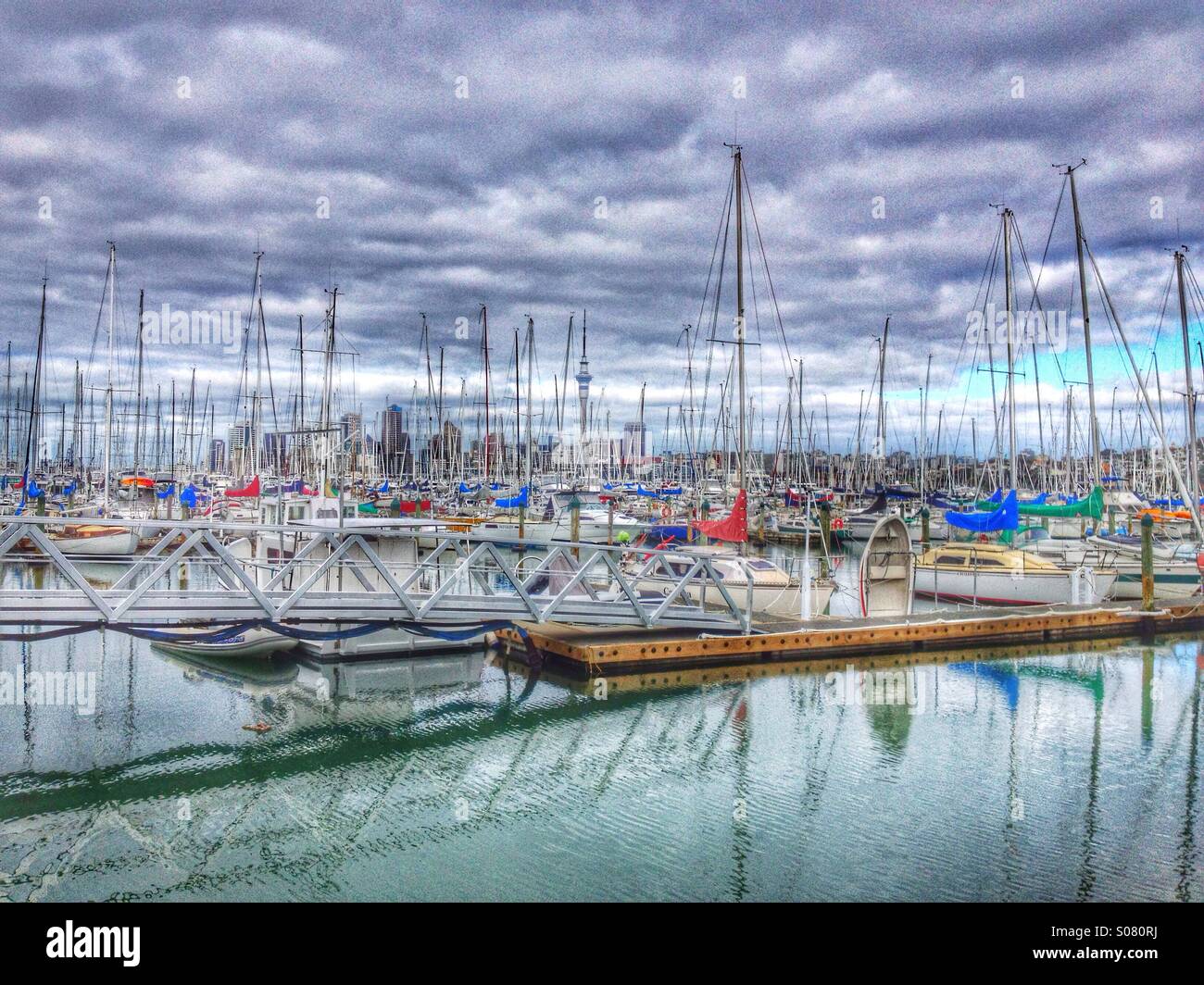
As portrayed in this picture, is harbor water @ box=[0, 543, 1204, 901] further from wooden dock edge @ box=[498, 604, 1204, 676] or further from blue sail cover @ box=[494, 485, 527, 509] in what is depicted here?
blue sail cover @ box=[494, 485, 527, 509]

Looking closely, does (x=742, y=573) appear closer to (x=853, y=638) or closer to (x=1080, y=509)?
(x=853, y=638)

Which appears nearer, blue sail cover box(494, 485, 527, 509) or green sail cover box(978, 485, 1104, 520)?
green sail cover box(978, 485, 1104, 520)

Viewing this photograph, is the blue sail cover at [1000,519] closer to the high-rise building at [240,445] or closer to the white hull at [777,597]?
the white hull at [777,597]

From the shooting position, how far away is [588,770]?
1533 centimetres

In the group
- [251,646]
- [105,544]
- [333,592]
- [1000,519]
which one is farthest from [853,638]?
Result: [105,544]

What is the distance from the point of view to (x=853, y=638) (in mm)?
23609

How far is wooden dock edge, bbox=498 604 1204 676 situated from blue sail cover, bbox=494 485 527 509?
2726cm

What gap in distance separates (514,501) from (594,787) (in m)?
43.3

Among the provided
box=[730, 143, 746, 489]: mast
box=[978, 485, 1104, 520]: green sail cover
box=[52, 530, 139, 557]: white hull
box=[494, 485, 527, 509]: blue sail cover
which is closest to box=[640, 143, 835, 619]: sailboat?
box=[730, 143, 746, 489]: mast

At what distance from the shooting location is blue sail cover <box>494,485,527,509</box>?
50.8 meters

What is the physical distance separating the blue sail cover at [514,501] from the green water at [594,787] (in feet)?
94.0
